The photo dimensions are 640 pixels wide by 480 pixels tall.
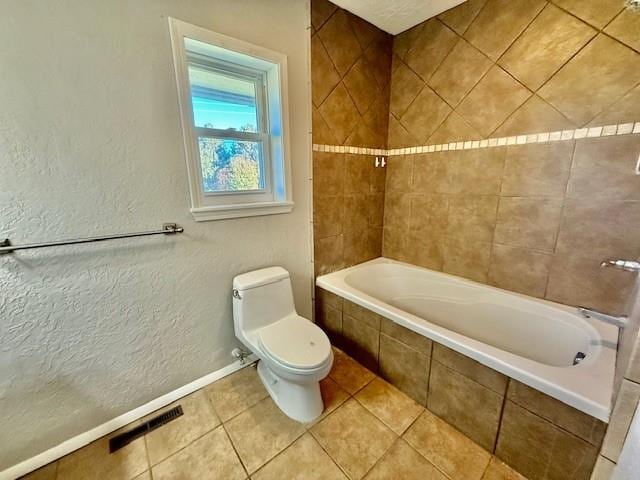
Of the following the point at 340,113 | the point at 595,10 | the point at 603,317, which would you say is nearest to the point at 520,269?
the point at 603,317

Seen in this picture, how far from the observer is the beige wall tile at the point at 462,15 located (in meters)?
1.62

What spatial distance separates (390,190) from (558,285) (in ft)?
4.28

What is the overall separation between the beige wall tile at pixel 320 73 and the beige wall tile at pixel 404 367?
1.61m

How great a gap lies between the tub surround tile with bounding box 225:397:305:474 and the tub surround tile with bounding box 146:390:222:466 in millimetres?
129

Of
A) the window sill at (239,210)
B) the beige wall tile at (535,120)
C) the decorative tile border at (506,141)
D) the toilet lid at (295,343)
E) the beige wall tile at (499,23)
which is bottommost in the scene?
the toilet lid at (295,343)

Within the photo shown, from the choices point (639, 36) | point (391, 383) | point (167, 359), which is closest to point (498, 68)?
point (639, 36)

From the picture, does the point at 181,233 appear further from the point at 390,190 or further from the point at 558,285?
the point at 558,285

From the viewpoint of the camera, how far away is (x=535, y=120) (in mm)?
1492

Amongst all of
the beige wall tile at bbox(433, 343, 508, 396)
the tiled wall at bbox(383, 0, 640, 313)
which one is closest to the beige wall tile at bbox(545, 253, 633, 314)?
the tiled wall at bbox(383, 0, 640, 313)

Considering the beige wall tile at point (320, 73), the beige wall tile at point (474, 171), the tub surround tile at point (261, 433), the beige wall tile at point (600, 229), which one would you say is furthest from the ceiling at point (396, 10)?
the tub surround tile at point (261, 433)

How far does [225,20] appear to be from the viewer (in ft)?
4.44

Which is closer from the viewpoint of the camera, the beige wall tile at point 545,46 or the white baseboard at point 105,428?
the white baseboard at point 105,428

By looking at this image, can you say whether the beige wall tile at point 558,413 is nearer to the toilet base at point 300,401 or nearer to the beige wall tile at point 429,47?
the toilet base at point 300,401

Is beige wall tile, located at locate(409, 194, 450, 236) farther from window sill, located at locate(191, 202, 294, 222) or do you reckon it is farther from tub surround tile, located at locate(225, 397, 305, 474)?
tub surround tile, located at locate(225, 397, 305, 474)
